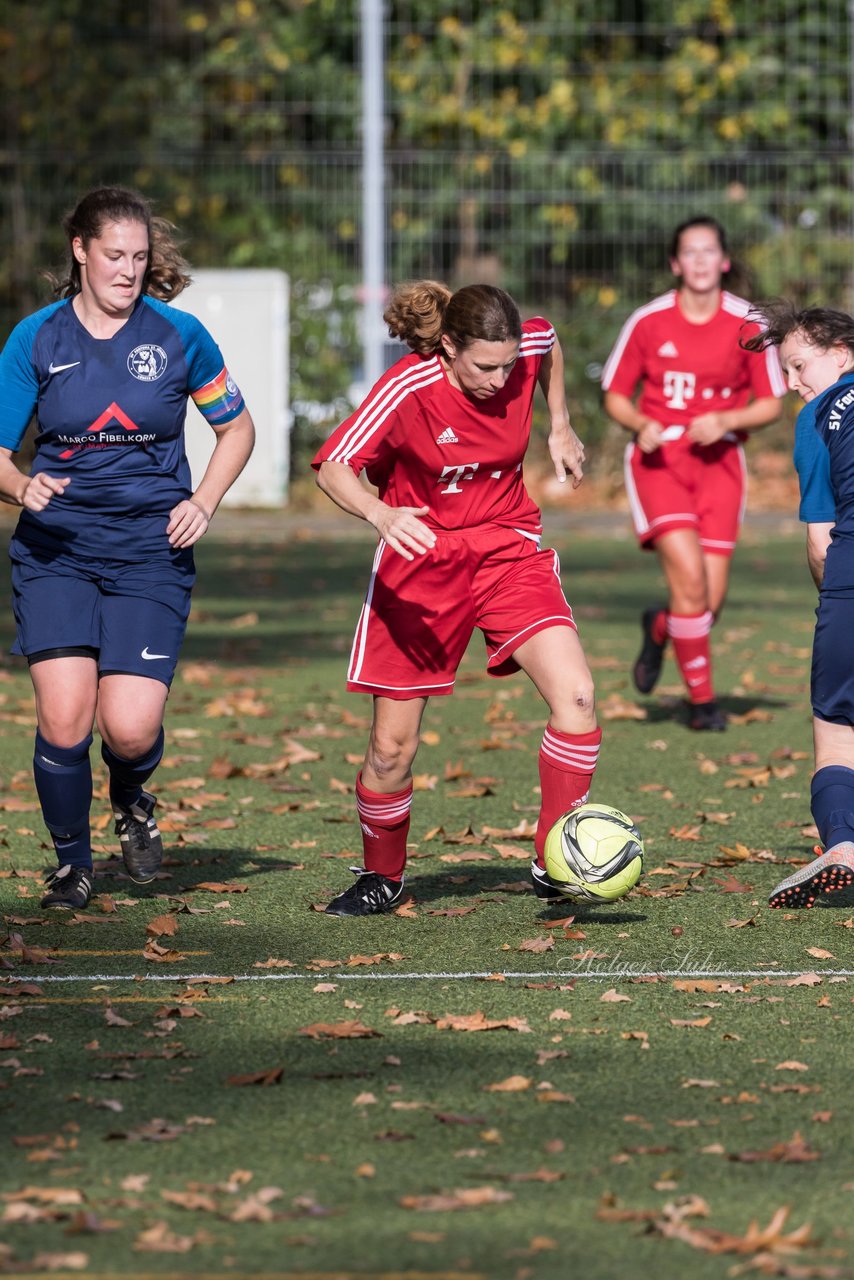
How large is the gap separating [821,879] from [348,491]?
1787 mm

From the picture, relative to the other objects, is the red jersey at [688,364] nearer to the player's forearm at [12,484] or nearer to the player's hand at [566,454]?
the player's hand at [566,454]

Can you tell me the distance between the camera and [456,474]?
6.49 meters

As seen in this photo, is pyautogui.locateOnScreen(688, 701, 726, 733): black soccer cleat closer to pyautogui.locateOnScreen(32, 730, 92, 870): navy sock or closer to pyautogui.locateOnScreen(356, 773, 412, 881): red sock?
pyautogui.locateOnScreen(356, 773, 412, 881): red sock

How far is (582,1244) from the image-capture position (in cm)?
381

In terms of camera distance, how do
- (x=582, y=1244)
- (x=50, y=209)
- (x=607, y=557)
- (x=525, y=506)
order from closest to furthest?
(x=582, y=1244)
(x=525, y=506)
(x=607, y=557)
(x=50, y=209)

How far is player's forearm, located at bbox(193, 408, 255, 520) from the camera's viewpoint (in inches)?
262

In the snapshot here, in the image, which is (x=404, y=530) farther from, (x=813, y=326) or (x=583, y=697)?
(x=813, y=326)

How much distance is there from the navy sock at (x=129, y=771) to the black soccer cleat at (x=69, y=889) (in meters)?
0.30

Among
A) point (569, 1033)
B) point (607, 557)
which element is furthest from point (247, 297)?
point (569, 1033)

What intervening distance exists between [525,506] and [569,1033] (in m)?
2.09

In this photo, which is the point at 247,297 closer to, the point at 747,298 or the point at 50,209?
the point at 50,209

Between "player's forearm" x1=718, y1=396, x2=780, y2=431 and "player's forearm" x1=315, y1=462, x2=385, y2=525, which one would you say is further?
"player's forearm" x1=718, y1=396, x2=780, y2=431

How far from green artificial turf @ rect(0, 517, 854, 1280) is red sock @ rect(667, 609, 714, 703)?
33.4 inches

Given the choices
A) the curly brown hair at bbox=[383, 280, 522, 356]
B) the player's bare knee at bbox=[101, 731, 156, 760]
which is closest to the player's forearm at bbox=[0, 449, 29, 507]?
the player's bare knee at bbox=[101, 731, 156, 760]
